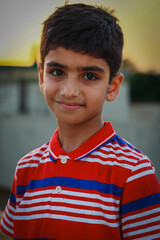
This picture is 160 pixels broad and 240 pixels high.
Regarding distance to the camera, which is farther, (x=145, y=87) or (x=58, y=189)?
(x=145, y=87)

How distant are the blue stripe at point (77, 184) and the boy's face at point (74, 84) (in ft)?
0.85

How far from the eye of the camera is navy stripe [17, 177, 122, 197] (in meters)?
1.21

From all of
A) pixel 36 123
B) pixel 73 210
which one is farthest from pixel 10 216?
pixel 36 123

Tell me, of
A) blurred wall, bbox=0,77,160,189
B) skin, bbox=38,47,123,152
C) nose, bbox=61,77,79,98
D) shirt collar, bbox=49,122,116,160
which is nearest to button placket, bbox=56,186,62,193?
shirt collar, bbox=49,122,116,160

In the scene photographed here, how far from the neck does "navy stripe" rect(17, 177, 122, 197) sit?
17cm

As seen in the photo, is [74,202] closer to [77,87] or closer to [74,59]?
[77,87]

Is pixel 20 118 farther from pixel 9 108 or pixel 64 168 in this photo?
pixel 64 168

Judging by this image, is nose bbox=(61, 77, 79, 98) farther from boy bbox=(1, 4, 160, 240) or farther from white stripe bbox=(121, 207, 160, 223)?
white stripe bbox=(121, 207, 160, 223)

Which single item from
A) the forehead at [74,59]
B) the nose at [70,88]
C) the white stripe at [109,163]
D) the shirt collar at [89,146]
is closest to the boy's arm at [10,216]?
the shirt collar at [89,146]

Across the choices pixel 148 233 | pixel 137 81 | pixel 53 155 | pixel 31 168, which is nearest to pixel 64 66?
pixel 53 155

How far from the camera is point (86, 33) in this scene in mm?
1269

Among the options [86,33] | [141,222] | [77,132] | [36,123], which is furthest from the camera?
[36,123]

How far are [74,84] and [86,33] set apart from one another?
23cm

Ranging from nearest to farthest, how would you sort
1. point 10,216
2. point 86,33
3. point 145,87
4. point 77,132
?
point 86,33
point 77,132
point 10,216
point 145,87
